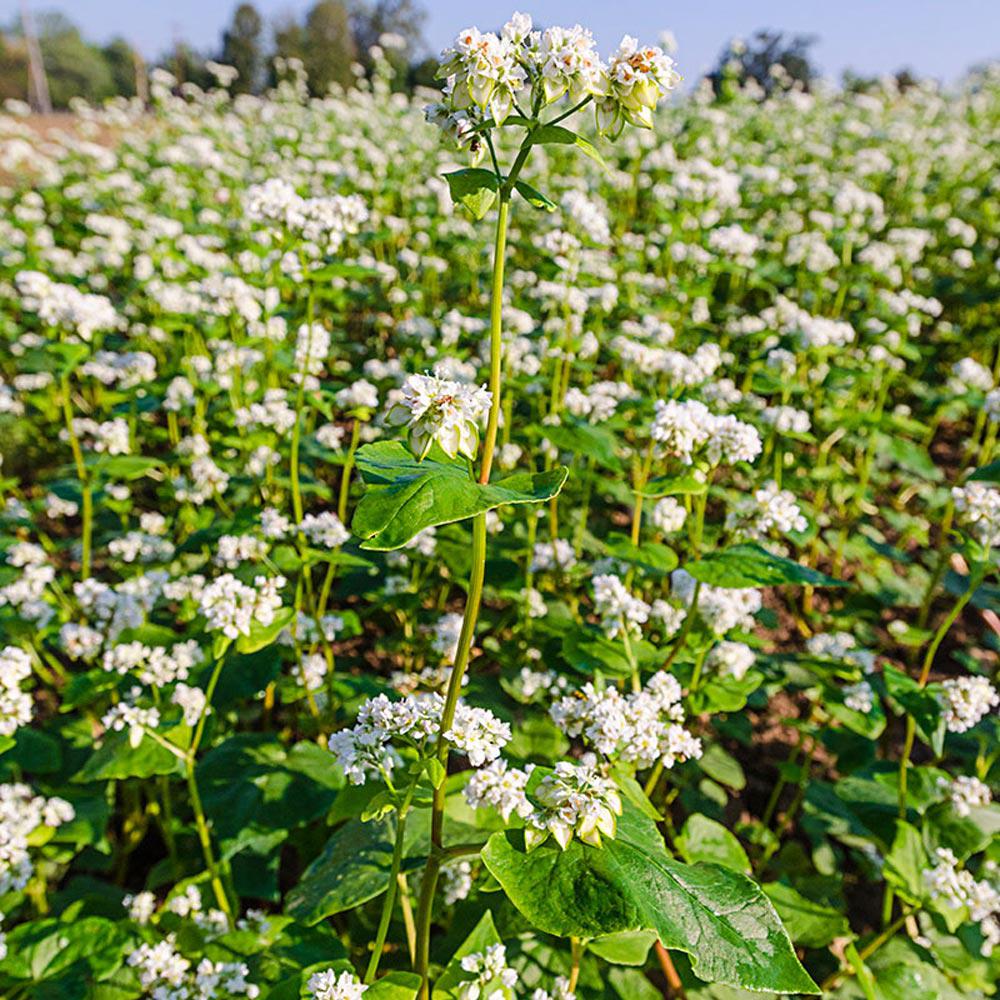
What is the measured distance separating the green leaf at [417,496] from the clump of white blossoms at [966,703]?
6.42 ft

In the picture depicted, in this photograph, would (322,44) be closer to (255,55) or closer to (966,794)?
(255,55)

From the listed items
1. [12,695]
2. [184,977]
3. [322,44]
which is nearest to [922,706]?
[184,977]

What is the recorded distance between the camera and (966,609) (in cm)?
514

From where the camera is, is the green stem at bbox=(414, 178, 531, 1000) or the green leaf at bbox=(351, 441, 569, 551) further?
the green stem at bbox=(414, 178, 531, 1000)

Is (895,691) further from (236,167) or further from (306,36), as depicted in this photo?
(306,36)

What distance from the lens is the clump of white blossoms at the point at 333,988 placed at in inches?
60.4

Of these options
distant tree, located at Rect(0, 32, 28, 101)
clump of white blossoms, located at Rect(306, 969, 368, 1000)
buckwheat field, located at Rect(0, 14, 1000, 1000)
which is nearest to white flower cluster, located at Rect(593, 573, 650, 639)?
buckwheat field, located at Rect(0, 14, 1000, 1000)

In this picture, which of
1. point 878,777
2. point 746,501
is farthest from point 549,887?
point 878,777

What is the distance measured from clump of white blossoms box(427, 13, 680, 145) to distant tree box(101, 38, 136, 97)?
199ft

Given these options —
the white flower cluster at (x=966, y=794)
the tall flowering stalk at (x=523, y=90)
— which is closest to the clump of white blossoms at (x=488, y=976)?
the tall flowering stalk at (x=523, y=90)

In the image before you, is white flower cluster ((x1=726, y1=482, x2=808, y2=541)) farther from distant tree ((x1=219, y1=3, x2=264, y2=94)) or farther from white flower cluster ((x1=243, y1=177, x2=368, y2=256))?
distant tree ((x1=219, y1=3, x2=264, y2=94))

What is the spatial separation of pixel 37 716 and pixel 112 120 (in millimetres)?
17313

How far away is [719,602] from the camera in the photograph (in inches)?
106

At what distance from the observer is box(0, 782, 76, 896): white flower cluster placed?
2438 mm
